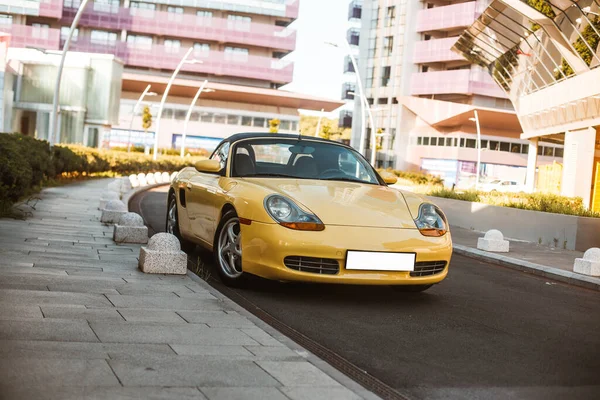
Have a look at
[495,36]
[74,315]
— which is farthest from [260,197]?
[495,36]

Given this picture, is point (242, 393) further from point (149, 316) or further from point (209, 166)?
point (209, 166)

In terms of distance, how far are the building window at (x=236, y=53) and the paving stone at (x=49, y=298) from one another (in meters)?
79.5

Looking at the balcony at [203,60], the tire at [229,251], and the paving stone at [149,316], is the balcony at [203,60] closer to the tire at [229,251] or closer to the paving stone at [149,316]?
the tire at [229,251]

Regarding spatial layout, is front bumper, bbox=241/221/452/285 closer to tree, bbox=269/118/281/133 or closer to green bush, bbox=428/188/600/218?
green bush, bbox=428/188/600/218

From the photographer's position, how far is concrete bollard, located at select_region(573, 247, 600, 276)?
1077 centimetres

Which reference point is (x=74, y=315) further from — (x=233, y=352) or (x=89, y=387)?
(x=89, y=387)

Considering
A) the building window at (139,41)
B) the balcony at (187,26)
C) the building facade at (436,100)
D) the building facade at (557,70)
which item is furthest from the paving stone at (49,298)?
the building window at (139,41)

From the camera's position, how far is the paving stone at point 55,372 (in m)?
3.78

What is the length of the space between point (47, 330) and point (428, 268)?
11.4 ft

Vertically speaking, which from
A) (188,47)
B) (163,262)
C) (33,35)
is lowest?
(163,262)

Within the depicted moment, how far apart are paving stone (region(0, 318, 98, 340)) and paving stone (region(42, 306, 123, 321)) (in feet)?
0.56

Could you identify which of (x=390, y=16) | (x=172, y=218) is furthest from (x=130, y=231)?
(x=390, y=16)

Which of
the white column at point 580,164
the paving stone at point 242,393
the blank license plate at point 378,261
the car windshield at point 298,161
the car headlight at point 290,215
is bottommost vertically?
the paving stone at point 242,393

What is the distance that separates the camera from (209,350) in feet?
15.4
